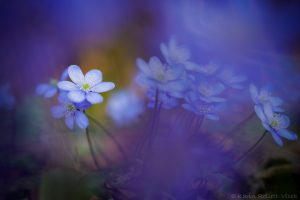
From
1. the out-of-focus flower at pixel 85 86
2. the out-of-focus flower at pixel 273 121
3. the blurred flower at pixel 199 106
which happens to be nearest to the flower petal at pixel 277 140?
the out-of-focus flower at pixel 273 121

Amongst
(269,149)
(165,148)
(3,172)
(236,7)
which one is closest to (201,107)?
(165,148)

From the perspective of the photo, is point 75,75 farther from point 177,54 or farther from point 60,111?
point 177,54

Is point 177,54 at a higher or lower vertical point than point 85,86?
higher

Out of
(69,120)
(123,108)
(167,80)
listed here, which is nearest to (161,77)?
(167,80)

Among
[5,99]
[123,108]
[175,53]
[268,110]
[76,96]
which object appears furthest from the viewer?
[123,108]

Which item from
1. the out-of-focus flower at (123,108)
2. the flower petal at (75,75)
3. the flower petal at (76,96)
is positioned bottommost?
the flower petal at (76,96)

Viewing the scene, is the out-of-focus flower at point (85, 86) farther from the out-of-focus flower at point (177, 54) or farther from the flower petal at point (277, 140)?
the flower petal at point (277, 140)

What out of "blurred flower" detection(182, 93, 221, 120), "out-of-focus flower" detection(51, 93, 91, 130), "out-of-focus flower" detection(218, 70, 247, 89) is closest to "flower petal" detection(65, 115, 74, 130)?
"out-of-focus flower" detection(51, 93, 91, 130)
